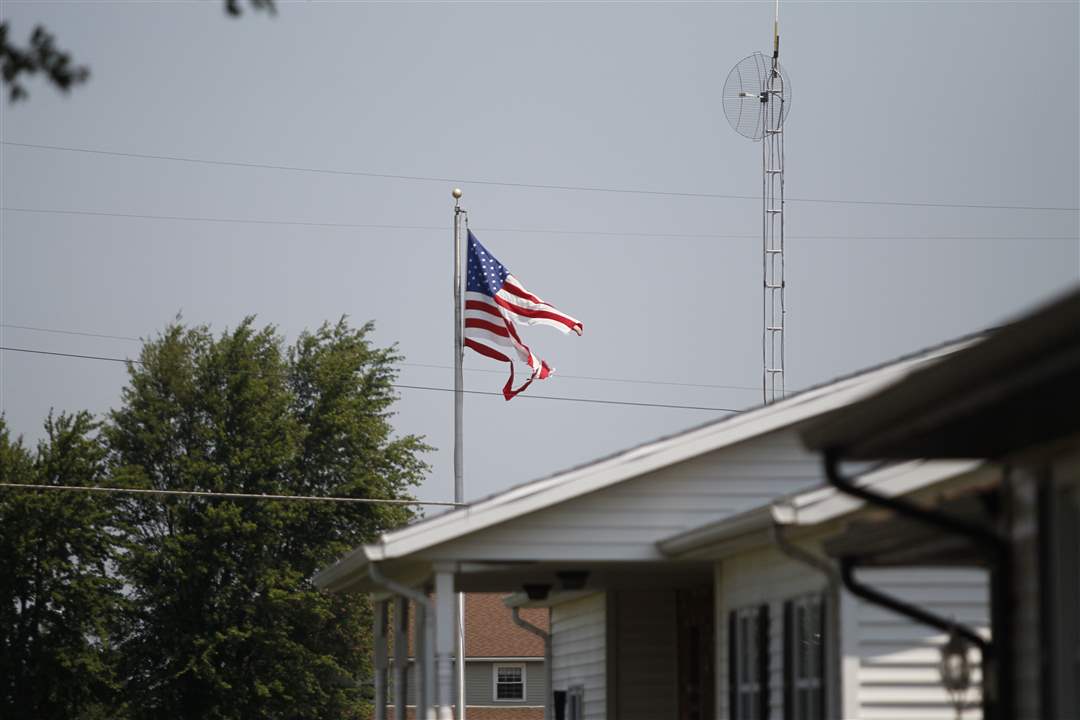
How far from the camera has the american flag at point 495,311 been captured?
24.7 metres

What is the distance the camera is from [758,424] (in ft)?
47.2

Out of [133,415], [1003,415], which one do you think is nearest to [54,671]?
[133,415]

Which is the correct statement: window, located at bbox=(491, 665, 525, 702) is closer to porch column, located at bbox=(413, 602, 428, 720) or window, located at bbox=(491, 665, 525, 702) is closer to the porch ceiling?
porch column, located at bbox=(413, 602, 428, 720)

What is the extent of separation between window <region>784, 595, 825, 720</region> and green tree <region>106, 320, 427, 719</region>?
28.6 metres

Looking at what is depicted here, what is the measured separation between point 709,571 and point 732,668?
2520 mm

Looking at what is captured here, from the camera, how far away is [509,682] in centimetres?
5116

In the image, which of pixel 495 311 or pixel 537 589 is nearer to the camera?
pixel 537 589

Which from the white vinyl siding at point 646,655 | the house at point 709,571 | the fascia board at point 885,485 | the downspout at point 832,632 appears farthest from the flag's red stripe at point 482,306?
the fascia board at point 885,485

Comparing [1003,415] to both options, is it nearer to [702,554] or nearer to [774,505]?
[774,505]

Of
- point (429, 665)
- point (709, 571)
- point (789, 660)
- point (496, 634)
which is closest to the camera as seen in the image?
point (789, 660)

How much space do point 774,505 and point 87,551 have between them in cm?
3127

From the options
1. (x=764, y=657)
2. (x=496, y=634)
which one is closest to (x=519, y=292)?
(x=764, y=657)

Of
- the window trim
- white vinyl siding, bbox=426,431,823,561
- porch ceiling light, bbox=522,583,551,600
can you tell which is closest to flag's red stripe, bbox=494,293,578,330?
porch ceiling light, bbox=522,583,551,600

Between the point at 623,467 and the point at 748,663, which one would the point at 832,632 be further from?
the point at 623,467
